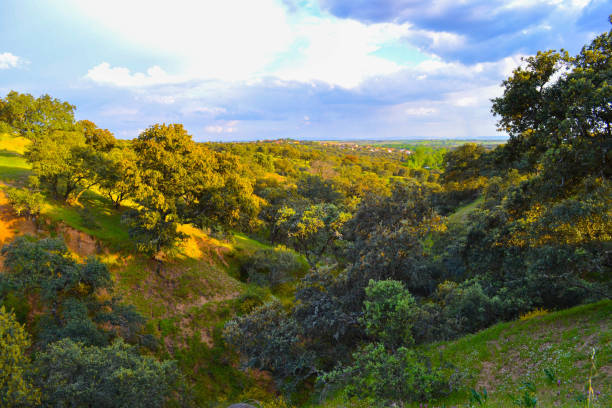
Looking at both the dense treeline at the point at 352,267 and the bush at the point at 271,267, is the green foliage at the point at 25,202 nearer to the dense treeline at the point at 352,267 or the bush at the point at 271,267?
the dense treeline at the point at 352,267

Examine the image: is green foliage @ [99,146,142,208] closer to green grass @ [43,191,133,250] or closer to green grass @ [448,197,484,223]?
green grass @ [43,191,133,250]

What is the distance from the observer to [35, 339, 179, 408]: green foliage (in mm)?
11703

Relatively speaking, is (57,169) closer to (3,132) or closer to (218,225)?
(218,225)

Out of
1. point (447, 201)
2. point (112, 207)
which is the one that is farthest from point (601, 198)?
point (447, 201)

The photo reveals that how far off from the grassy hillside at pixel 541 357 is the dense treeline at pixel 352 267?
0.89 m

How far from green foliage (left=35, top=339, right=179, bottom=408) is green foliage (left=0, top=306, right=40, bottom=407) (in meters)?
0.43

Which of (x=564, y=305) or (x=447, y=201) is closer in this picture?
(x=564, y=305)

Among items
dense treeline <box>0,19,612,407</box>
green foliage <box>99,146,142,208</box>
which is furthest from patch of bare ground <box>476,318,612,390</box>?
green foliage <box>99,146,142,208</box>

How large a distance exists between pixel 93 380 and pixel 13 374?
2.52m

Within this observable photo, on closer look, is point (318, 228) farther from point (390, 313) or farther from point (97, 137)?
point (97, 137)

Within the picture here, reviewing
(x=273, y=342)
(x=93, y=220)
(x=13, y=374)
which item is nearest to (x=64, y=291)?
(x=13, y=374)

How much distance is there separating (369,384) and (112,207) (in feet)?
97.8

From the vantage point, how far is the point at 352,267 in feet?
54.4

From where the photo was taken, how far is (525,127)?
1540 centimetres
